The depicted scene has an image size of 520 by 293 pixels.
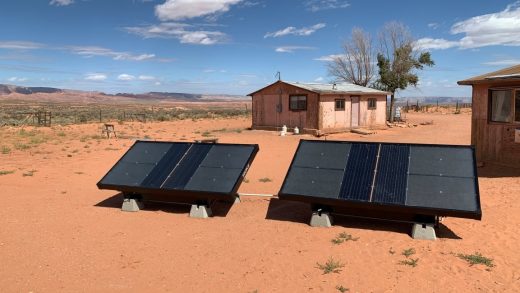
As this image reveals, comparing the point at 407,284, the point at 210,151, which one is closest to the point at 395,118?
the point at 210,151

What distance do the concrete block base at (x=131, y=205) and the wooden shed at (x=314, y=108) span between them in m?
17.2

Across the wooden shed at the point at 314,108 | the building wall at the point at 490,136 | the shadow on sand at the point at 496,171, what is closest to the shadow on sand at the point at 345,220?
the shadow on sand at the point at 496,171

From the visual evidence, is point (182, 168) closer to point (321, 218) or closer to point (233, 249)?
point (233, 249)

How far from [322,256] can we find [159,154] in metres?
4.53

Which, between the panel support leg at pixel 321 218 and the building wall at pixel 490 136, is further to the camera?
the building wall at pixel 490 136

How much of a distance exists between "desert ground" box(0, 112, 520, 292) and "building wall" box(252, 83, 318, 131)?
1577 centimetres

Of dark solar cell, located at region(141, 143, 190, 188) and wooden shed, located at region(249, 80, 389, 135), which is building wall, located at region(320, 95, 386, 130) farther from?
dark solar cell, located at region(141, 143, 190, 188)

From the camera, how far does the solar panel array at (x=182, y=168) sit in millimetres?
8328

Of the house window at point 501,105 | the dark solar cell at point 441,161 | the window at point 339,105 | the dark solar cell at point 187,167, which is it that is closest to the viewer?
the dark solar cell at point 441,161

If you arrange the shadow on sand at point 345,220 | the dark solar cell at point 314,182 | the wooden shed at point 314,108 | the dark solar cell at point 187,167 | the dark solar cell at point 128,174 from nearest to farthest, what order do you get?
the shadow on sand at point 345,220
the dark solar cell at point 314,182
the dark solar cell at point 187,167
the dark solar cell at point 128,174
the wooden shed at point 314,108

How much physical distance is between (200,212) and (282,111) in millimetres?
19526

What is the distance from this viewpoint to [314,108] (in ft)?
84.0

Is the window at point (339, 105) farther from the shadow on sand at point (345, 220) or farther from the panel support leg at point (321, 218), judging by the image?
the panel support leg at point (321, 218)

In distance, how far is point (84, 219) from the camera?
844 centimetres
